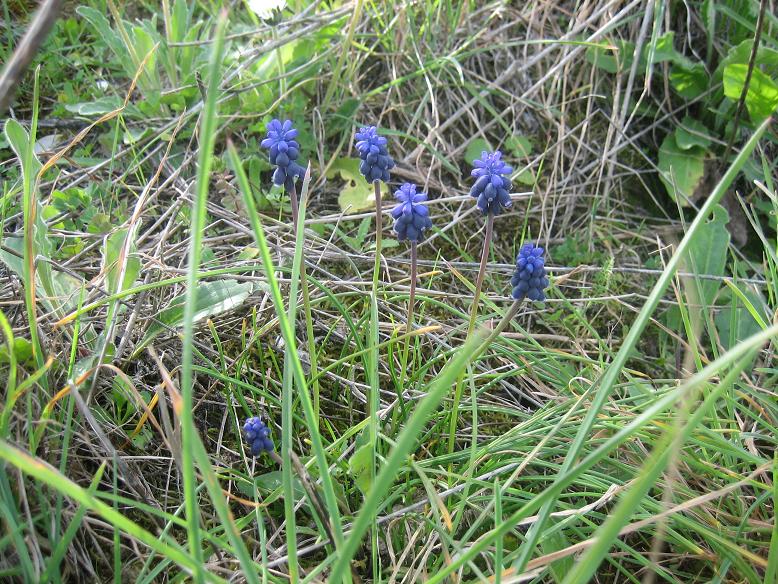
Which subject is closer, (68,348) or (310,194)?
(68,348)

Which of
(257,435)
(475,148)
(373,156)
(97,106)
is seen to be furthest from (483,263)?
(97,106)

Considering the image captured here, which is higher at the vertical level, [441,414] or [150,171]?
[150,171]

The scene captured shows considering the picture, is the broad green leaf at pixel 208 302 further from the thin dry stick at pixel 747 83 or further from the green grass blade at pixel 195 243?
the thin dry stick at pixel 747 83

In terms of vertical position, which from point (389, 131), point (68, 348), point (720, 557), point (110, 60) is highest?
point (110, 60)

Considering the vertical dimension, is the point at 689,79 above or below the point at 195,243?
below

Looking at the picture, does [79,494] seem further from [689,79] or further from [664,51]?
[689,79]

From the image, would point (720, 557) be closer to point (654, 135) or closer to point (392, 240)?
point (392, 240)

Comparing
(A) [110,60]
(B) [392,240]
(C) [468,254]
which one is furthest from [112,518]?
(A) [110,60]
